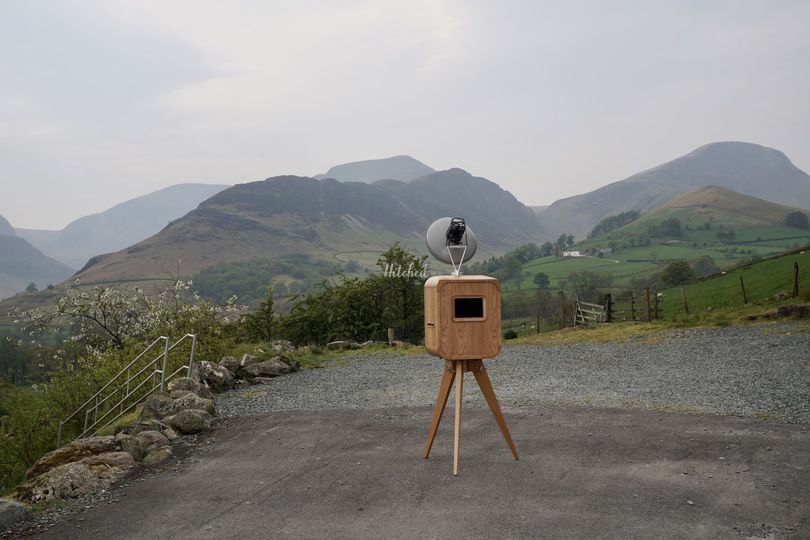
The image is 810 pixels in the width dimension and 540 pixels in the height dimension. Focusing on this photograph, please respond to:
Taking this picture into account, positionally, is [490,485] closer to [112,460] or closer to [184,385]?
[112,460]

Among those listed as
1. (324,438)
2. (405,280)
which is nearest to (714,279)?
(405,280)

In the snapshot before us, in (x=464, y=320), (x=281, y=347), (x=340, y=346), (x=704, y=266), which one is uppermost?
(x=704, y=266)

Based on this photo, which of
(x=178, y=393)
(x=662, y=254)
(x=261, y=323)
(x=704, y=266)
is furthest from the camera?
(x=662, y=254)

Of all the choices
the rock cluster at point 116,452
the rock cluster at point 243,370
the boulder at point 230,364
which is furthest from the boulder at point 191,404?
the boulder at point 230,364

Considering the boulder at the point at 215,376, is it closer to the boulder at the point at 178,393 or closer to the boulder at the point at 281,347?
the boulder at the point at 178,393

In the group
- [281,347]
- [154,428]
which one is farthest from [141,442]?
[281,347]

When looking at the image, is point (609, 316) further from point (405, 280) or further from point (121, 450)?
point (121, 450)

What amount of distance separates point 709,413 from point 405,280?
74.9ft

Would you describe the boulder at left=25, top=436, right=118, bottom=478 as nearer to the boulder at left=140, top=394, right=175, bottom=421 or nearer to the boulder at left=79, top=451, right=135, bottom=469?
the boulder at left=79, top=451, right=135, bottom=469

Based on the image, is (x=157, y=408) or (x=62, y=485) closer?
(x=62, y=485)

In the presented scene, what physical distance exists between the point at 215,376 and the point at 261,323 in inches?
641

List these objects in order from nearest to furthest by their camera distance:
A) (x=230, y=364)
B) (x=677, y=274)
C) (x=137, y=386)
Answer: (x=137, y=386) < (x=230, y=364) < (x=677, y=274)

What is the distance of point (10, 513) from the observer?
5.63 m

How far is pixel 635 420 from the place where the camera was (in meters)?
7.61
